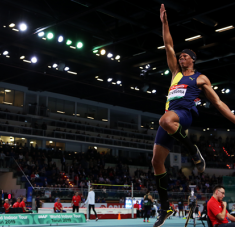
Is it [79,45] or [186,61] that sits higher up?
[79,45]

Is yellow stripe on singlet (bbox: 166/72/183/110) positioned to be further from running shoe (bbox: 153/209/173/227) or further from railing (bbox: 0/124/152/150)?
railing (bbox: 0/124/152/150)

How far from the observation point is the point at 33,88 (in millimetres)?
33906

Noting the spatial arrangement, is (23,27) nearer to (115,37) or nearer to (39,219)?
(115,37)

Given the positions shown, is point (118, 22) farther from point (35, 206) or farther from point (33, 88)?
point (33, 88)

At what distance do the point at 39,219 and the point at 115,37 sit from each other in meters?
10.6

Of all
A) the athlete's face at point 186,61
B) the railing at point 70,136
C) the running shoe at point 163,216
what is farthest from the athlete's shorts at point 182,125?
the railing at point 70,136

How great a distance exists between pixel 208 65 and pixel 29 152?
1721 cm

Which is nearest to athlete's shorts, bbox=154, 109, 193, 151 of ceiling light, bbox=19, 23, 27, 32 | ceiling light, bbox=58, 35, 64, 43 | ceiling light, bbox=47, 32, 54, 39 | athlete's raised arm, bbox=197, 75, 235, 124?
athlete's raised arm, bbox=197, 75, 235, 124

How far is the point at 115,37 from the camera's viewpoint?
1967 cm

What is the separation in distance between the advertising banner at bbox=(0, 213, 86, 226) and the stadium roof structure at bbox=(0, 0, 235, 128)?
949 centimetres

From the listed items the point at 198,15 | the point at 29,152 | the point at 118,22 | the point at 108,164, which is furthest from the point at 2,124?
the point at 198,15

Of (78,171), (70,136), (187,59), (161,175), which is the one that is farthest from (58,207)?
(187,59)

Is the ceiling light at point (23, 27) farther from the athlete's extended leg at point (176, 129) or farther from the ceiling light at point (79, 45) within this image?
the athlete's extended leg at point (176, 129)

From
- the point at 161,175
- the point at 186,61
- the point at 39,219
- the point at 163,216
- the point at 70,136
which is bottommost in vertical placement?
the point at 39,219
